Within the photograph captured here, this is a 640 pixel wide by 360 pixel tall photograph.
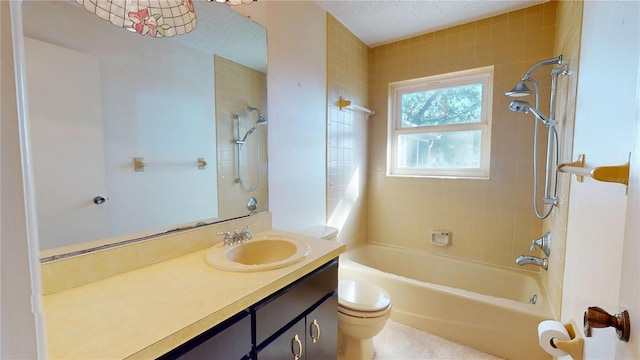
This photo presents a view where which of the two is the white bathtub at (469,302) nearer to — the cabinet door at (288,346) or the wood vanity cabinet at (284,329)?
the wood vanity cabinet at (284,329)

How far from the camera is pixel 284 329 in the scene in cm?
97

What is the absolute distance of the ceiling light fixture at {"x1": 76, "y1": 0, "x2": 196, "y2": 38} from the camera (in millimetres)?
956

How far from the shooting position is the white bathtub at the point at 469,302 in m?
1.59

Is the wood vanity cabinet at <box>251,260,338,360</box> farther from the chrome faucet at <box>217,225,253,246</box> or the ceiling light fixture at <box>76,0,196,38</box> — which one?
the ceiling light fixture at <box>76,0,196,38</box>

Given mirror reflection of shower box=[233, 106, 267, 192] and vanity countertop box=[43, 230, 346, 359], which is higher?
mirror reflection of shower box=[233, 106, 267, 192]

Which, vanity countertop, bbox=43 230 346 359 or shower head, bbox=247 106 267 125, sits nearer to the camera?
vanity countertop, bbox=43 230 346 359

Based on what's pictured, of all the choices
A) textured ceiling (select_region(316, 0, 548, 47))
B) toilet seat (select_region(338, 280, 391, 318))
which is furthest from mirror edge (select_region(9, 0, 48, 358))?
textured ceiling (select_region(316, 0, 548, 47))

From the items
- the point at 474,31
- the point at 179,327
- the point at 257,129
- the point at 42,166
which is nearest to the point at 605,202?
the point at 179,327

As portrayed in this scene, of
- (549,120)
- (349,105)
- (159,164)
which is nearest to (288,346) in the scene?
(159,164)

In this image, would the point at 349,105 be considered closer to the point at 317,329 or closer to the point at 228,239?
the point at 228,239

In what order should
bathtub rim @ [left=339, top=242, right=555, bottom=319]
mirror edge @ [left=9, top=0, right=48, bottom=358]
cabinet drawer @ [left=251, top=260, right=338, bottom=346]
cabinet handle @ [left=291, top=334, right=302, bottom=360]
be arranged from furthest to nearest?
bathtub rim @ [left=339, top=242, right=555, bottom=319] → cabinet handle @ [left=291, top=334, right=302, bottom=360] → cabinet drawer @ [left=251, top=260, right=338, bottom=346] → mirror edge @ [left=9, top=0, right=48, bottom=358]

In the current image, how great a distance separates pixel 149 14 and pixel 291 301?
124cm

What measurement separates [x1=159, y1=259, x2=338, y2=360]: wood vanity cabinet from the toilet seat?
196mm

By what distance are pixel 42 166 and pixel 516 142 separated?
2.73 meters
